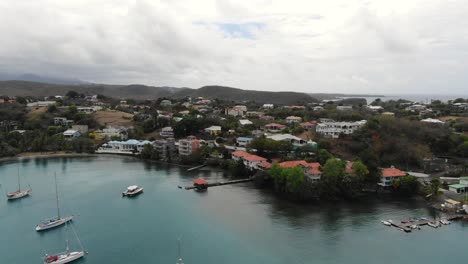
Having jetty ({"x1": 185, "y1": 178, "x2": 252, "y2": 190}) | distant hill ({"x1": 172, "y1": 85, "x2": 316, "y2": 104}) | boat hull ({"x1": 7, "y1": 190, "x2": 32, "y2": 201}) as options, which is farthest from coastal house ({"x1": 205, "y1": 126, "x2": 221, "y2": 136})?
distant hill ({"x1": 172, "y1": 85, "x2": 316, "y2": 104})

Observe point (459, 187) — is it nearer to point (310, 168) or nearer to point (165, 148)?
point (310, 168)

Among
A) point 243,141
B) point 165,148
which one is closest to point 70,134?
point 165,148

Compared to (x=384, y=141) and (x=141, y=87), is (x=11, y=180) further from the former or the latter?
(x=141, y=87)

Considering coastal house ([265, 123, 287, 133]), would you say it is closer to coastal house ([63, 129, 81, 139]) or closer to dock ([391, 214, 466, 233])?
dock ([391, 214, 466, 233])

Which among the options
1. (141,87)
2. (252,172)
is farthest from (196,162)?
(141,87)

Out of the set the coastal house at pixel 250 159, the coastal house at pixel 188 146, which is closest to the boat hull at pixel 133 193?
the coastal house at pixel 250 159

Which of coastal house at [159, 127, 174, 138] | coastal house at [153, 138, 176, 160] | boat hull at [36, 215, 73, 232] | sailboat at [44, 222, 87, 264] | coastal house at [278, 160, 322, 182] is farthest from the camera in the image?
coastal house at [159, 127, 174, 138]
